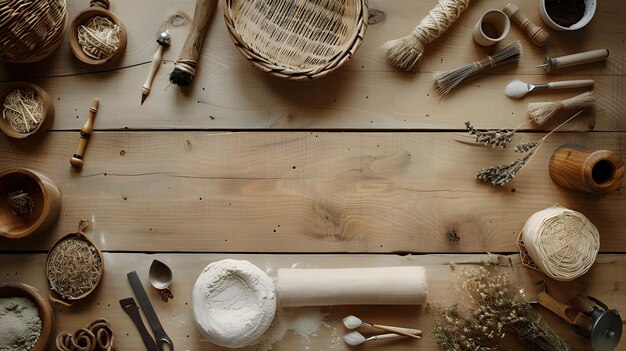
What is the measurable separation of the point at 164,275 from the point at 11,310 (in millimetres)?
411

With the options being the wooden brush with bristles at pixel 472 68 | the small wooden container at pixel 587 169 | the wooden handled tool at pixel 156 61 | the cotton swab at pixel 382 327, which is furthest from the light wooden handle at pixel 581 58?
the wooden handled tool at pixel 156 61

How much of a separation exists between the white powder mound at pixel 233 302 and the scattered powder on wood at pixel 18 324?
1.46 feet

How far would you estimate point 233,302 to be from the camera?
1.53 meters

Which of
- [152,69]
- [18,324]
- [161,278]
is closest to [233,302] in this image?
[161,278]

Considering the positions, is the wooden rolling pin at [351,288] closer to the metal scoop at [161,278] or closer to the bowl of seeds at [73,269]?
the metal scoop at [161,278]

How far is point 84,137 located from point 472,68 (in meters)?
1.13

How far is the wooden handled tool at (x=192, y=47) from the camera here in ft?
5.21

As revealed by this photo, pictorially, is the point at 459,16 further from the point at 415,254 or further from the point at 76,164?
the point at 76,164

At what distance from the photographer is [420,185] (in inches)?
64.5

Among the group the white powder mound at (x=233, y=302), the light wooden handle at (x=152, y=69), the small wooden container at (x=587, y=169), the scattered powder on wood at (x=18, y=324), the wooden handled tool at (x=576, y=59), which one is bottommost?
the scattered powder on wood at (x=18, y=324)

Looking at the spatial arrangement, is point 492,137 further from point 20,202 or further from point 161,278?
point 20,202

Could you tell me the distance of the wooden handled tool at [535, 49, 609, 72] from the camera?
1627 millimetres

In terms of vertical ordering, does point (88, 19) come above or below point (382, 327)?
above

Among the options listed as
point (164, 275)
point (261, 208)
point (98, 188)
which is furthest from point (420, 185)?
point (98, 188)
